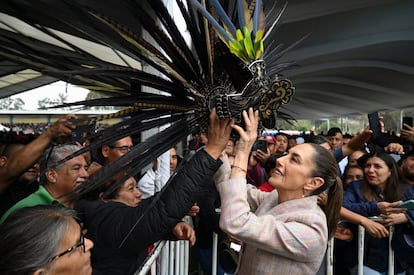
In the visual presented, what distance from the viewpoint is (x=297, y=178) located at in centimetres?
170

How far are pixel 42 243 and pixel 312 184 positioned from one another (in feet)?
3.63

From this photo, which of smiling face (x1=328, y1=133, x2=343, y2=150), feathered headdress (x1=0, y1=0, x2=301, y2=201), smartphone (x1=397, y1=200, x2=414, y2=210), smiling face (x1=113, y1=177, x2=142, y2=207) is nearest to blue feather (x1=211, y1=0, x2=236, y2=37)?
feathered headdress (x1=0, y1=0, x2=301, y2=201)

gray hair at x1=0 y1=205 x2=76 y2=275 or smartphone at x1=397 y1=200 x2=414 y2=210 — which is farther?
smartphone at x1=397 y1=200 x2=414 y2=210

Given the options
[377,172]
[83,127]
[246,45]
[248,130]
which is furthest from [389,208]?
[83,127]

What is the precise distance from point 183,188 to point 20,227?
54 centimetres

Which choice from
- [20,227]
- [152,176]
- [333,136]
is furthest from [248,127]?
[333,136]

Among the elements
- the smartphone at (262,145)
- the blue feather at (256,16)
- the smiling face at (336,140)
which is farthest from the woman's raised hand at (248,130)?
the smiling face at (336,140)

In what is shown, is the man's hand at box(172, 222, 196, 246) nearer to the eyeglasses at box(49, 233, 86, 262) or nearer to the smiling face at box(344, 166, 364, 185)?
the eyeglasses at box(49, 233, 86, 262)

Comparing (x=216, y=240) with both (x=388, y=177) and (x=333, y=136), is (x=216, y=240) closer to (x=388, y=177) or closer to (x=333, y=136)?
(x=388, y=177)

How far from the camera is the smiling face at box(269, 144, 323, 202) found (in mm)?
1694

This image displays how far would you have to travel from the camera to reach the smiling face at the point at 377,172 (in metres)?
2.88

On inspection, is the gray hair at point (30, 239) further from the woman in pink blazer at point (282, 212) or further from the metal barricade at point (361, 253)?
the metal barricade at point (361, 253)

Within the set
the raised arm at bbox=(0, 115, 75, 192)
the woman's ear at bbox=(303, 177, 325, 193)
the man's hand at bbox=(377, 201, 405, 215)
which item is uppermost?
the raised arm at bbox=(0, 115, 75, 192)

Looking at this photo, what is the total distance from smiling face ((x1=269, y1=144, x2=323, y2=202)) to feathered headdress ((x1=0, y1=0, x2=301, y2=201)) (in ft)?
1.09
